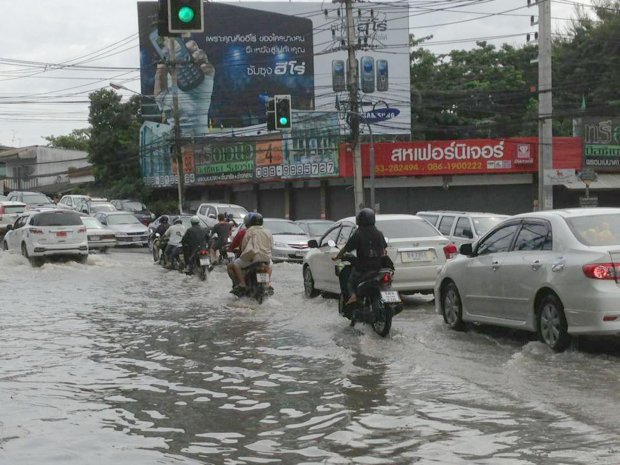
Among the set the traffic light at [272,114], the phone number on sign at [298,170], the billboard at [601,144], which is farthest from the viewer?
the phone number on sign at [298,170]

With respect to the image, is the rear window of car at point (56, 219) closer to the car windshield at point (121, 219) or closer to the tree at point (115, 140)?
the car windshield at point (121, 219)

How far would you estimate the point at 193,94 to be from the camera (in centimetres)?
6031

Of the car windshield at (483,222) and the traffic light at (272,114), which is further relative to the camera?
the traffic light at (272,114)

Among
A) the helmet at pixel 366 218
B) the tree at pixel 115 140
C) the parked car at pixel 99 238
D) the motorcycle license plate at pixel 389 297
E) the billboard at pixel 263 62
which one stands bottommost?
the motorcycle license plate at pixel 389 297

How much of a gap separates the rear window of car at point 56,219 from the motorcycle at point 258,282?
1188 cm

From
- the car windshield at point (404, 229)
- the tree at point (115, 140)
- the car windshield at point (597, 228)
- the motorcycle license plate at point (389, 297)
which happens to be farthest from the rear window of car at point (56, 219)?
the tree at point (115, 140)

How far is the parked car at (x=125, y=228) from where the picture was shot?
120 ft

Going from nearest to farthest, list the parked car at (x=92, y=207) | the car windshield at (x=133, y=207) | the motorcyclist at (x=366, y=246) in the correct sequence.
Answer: the motorcyclist at (x=366, y=246)
the parked car at (x=92, y=207)
the car windshield at (x=133, y=207)

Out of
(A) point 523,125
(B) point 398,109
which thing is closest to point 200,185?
(B) point 398,109

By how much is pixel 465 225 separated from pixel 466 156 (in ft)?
78.2

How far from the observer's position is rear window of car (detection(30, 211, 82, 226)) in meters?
26.1

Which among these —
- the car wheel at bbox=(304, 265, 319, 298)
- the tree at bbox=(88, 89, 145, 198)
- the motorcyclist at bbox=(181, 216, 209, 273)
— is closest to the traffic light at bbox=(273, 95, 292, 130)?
the motorcyclist at bbox=(181, 216, 209, 273)

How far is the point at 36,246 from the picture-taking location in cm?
2578

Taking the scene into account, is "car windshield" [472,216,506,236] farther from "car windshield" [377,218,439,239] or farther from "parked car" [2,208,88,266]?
"parked car" [2,208,88,266]
